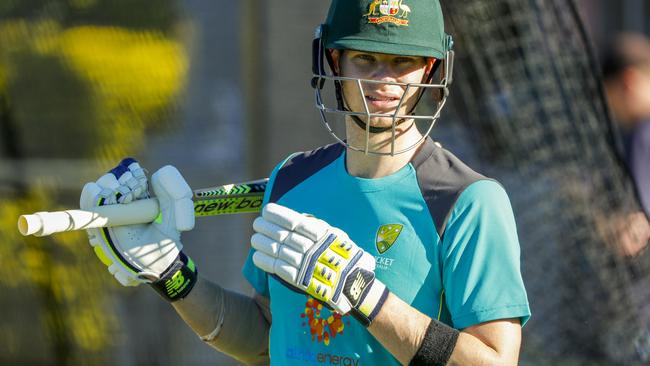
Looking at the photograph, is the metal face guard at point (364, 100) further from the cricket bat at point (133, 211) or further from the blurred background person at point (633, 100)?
the blurred background person at point (633, 100)

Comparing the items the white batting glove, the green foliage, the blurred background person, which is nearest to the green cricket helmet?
the white batting glove

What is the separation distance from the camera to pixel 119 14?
498 centimetres

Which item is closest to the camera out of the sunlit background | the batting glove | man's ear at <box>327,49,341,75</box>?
the batting glove

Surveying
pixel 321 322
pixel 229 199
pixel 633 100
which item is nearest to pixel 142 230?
pixel 229 199

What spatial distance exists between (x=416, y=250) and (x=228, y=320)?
641 mm

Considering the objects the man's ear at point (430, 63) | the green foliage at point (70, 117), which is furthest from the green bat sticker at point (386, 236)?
the green foliage at point (70, 117)

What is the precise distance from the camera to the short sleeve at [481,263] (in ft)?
7.34

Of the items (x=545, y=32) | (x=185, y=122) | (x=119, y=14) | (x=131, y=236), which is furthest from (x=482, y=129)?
(x=131, y=236)

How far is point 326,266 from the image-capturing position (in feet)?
7.20

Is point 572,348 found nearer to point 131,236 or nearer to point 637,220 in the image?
point 637,220

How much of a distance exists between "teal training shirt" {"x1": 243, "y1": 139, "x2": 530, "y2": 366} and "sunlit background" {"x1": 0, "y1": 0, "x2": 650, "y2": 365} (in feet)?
6.79

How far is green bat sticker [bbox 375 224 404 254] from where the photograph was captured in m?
2.37

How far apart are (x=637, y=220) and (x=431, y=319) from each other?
205 centimetres

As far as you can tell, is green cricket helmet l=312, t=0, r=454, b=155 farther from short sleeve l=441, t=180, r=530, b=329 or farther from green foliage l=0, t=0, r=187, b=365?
green foliage l=0, t=0, r=187, b=365
